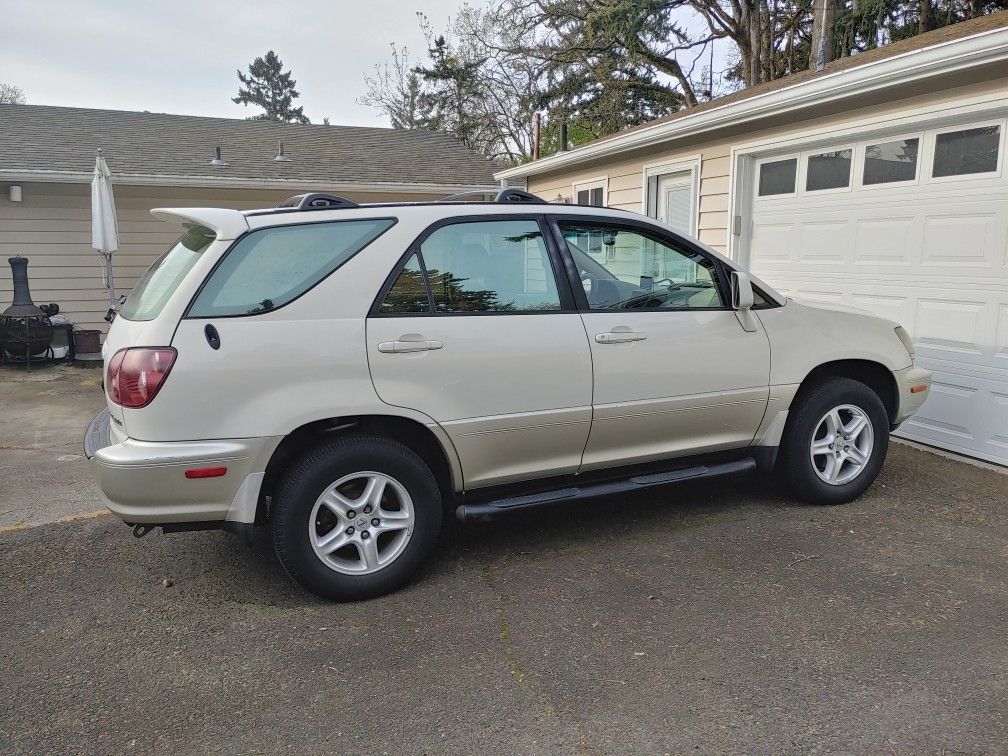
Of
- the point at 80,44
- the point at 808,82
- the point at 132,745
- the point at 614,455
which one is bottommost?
the point at 132,745

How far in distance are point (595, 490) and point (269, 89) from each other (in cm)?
5210

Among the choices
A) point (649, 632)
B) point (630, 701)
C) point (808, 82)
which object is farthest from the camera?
point (808, 82)

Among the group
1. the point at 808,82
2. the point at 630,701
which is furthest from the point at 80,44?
the point at 630,701

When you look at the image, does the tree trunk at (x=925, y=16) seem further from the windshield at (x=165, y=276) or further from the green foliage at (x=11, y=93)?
the green foliage at (x=11, y=93)

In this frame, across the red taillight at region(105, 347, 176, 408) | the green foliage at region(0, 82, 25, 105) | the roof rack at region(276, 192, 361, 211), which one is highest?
the green foliage at region(0, 82, 25, 105)

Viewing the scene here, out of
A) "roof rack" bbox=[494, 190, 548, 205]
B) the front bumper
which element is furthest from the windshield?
"roof rack" bbox=[494, 190, 548, 205]

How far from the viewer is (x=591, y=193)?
970 centimetres

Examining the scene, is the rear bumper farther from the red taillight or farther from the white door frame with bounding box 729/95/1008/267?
→ the red taillight

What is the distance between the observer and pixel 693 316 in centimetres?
396

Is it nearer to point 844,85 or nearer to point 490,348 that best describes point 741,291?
point 490,348

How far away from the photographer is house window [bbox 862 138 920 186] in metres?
5.54

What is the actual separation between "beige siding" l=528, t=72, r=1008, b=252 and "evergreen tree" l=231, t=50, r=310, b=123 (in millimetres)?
43303

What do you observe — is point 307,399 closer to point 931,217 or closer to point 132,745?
point 132,745

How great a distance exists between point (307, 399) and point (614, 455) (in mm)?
1611
